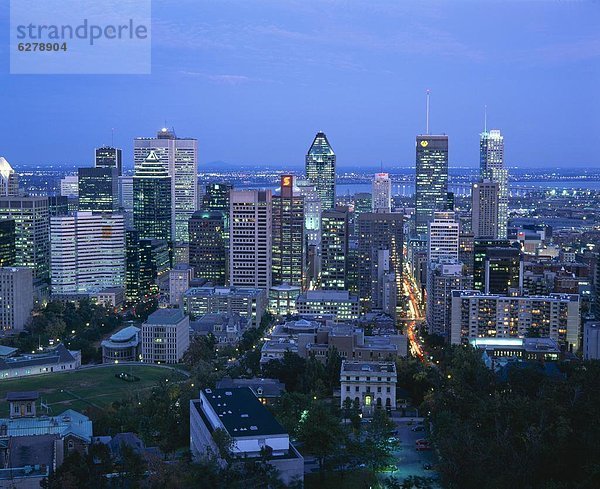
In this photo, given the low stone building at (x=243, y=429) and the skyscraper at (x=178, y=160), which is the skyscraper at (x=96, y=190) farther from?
the low stone building at (x=243, y=429)

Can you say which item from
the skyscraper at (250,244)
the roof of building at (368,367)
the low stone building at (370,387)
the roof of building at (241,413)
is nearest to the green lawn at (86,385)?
the roof of building at (368,367)

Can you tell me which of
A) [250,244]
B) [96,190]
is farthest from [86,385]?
[96,190]

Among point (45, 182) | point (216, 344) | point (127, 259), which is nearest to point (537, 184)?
point (45, 182)

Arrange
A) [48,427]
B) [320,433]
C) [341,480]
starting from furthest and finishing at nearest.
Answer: [320,433]
[341,480]
[48,427]

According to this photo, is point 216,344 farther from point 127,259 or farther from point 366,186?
point 366,186

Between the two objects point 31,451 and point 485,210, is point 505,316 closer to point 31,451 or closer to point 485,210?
point 31,451

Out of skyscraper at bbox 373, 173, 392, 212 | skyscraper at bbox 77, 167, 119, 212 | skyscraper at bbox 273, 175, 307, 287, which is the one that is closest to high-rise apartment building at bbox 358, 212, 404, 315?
skyscraper at bbox 273, 175, 307, 287

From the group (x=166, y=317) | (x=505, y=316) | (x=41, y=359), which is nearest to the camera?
(x=41, y=359)
